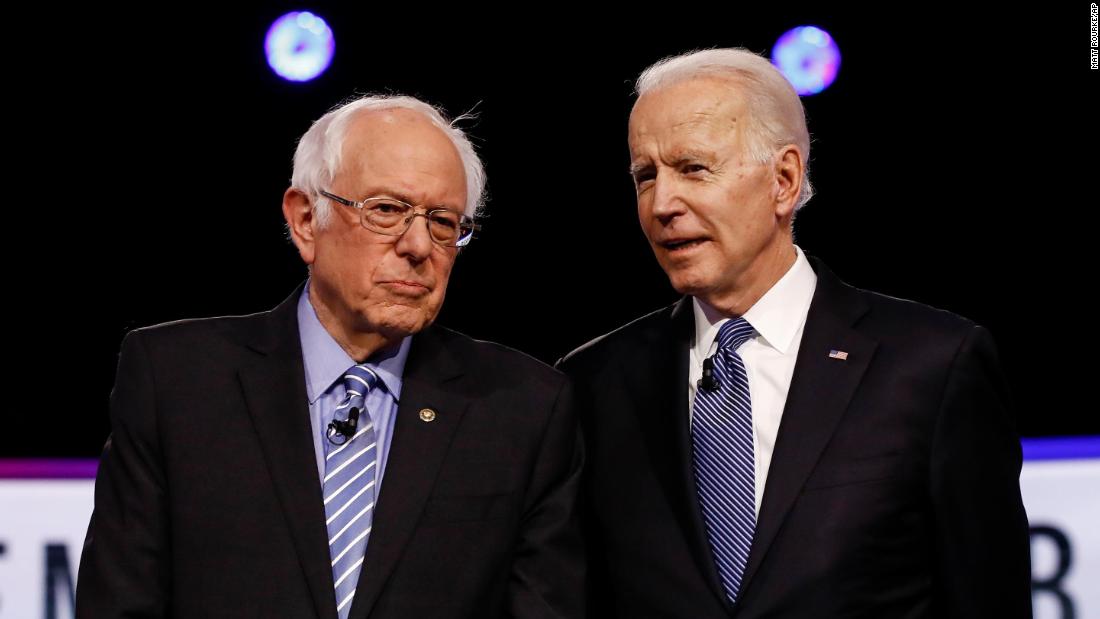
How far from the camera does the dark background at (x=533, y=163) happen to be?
14.5 feet

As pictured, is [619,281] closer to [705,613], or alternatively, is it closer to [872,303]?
[872,303]

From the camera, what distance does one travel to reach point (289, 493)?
92.4 inches

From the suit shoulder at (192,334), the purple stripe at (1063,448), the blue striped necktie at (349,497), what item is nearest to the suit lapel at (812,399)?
the blue striped necktie at (349,497)

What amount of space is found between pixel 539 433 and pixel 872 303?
79 centimetres

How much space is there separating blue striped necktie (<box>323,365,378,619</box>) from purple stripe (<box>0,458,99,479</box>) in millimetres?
1275

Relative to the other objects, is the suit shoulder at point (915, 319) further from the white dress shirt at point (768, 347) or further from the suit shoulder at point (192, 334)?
the suit shoulder at point (192, 334)

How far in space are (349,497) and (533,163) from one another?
8.46 ft

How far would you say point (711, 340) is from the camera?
9.05 feet

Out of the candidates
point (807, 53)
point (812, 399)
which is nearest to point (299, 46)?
point (807, 53)

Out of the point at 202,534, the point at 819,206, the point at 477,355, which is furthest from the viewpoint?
the point at 819,206

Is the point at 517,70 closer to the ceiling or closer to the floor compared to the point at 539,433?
closer to the ceiling

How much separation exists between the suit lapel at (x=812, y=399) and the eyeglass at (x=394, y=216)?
31.2 inches

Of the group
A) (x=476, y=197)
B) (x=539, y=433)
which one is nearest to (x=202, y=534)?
(x=539, y=433)

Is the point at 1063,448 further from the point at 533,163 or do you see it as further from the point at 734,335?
the point at 533,163
